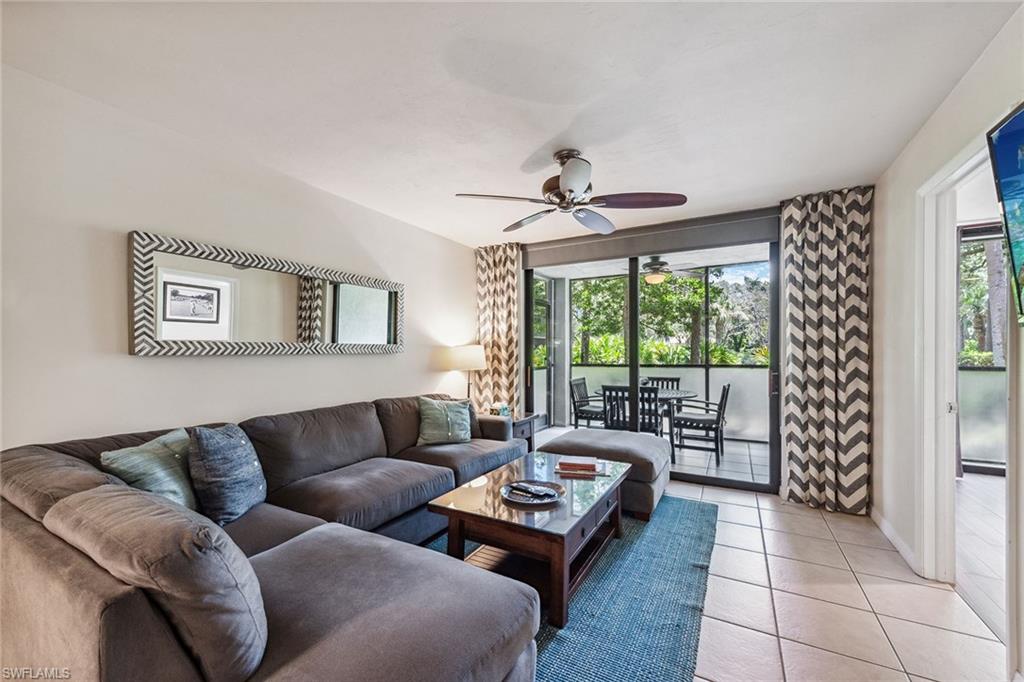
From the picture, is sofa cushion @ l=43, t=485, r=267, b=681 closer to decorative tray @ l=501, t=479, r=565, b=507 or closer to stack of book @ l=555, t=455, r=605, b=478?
decorative tray @ l=501, t=479, r=565, b=507

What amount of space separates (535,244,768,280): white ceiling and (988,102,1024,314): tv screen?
2.49m

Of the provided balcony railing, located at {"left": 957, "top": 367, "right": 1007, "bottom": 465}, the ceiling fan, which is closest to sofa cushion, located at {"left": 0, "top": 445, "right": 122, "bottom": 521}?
the ceiling fan

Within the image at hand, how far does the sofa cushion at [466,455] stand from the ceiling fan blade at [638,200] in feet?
6.32

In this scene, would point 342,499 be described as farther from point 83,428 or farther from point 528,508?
point 83,428

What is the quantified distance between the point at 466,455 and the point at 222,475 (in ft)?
5.03

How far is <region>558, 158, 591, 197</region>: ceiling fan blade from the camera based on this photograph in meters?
2.36

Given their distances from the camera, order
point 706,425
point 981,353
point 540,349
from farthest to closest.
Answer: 1. point 540,349
2. point 706,425
3. point 981,353

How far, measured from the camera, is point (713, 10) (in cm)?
148

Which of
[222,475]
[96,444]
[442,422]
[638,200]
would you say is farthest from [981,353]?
[96,444]

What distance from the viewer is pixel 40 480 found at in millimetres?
1348

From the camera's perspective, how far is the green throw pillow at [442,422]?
3418 mm

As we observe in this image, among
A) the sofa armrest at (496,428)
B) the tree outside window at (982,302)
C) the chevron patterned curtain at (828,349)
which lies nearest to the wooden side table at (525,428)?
the sofa armrest at (496,428)

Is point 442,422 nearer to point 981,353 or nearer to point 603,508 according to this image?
point 603,508

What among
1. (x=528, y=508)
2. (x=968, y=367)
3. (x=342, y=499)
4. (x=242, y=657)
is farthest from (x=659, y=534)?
(x=968, y=367)
